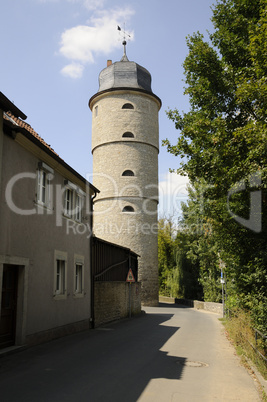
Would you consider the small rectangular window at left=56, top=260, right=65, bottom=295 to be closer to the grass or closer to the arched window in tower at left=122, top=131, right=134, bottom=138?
the grass

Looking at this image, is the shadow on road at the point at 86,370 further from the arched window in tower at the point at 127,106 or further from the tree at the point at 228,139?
the arched window in tower at the point at 127,106

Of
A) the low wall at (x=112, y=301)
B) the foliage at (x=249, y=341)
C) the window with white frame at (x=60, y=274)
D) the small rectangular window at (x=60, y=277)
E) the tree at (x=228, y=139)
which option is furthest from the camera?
the low wall at (x=112, y=301)

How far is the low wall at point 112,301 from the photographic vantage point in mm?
15938

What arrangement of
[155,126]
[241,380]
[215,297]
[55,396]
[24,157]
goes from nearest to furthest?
[55,396] < [241,380] < [24,157] < [215,297] < [155,126]

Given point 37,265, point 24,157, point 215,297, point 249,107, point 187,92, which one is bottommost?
point 215,297

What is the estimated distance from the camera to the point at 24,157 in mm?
10305

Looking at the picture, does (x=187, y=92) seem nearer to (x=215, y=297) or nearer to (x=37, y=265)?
(x=37, y=265)

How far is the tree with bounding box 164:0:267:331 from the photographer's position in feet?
33.9

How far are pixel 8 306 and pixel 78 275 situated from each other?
4.92 metres

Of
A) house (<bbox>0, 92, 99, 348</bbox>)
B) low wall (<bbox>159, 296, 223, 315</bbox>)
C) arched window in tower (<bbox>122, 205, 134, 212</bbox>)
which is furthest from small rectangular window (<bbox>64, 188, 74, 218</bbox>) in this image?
arched window in tower (<bbox>122, 205, 134, 212</bbox>)

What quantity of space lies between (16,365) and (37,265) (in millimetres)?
3323

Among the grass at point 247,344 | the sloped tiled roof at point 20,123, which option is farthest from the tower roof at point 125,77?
the grass at point 247,344

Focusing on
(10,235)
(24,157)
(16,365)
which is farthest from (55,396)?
(24,157)

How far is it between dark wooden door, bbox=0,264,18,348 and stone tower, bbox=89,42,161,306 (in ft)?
72.7
